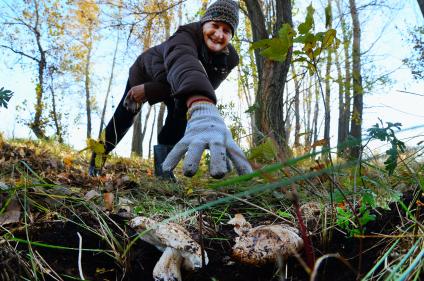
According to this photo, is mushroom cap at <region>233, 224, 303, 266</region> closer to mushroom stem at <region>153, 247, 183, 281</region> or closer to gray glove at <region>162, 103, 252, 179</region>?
mushroom stem at <region>153, 247, 183, 281</region>

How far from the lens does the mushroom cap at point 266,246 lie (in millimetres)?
1027

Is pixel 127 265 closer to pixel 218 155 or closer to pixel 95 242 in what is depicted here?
pixel 95 242

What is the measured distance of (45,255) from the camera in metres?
1.09

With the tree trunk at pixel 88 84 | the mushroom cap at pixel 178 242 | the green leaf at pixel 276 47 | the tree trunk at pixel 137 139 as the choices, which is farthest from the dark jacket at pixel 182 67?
the tree trunk at pixel 88 84

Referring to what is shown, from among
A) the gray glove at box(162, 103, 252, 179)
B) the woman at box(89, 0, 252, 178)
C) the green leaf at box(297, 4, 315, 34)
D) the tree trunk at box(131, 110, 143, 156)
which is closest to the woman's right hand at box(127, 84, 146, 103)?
the woman at box(89, 0, 252, 178)

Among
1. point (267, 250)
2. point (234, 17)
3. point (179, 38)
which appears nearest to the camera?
point (267, 250)

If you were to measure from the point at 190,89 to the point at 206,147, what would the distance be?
44cm

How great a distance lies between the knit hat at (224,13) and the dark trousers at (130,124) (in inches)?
36.8

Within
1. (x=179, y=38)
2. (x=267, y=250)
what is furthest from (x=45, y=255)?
(x=179, y=38)

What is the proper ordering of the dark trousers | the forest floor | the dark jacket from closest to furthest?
the forest floor, the dark jacket, the dark trousers

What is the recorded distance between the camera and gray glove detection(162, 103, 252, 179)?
1.46 m

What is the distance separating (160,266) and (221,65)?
8.36ft

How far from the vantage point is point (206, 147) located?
1.54m

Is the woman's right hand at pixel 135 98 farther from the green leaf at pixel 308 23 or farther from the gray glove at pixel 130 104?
the green leaf at pixel 308 23
